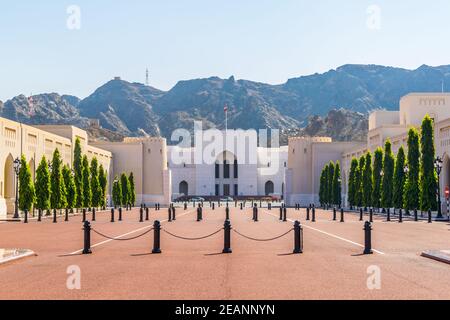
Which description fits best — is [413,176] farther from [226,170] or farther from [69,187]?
[226,170]

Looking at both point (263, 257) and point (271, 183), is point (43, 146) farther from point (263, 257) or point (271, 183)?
point (271, 183)

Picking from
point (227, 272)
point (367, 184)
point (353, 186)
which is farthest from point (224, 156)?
point (227, 272)

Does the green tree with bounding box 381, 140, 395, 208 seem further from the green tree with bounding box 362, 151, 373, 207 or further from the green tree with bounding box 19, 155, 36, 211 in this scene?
the green tree with bounding box 19, 155, 36, 211

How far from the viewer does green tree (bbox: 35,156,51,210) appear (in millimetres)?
48594

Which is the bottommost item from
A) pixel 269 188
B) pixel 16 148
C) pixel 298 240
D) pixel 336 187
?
pixel 298 240

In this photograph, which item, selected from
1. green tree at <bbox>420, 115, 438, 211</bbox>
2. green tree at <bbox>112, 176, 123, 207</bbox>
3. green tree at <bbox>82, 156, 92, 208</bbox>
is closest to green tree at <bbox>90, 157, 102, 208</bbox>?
green tree at <bbox>82, 156, 92, 208</bbox>

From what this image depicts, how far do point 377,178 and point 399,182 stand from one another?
8126 mm

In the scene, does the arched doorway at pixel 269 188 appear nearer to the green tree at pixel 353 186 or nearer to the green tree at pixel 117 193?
the green tree at pixel 117 193

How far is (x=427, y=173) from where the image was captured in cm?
4744

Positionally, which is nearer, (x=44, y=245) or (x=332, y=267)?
(x=332, y=267)

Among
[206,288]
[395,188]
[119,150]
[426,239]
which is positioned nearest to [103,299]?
[206,288]

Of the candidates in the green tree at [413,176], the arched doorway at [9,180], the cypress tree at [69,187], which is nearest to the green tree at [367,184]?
the green tree at [413,176]

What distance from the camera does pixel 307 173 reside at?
336ft
